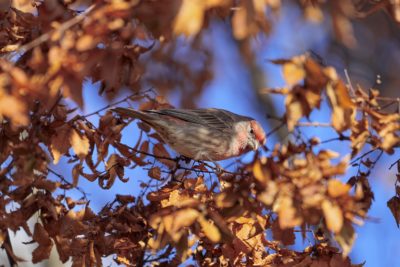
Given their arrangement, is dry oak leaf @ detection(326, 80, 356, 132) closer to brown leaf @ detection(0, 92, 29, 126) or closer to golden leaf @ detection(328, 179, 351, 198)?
golden leaf @ detection(328, 179, 351, 198)

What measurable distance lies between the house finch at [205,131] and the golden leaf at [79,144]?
1026mm

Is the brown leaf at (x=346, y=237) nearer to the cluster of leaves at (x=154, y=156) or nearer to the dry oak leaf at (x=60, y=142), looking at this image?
the cluster of leaves at (x=154, y=156)

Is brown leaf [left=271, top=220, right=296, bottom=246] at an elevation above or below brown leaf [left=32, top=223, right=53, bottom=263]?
above

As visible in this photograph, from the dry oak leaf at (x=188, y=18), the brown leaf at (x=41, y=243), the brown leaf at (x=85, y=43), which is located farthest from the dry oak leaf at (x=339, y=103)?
the brown leaf at (x=41, y=243)

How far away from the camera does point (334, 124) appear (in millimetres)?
2664

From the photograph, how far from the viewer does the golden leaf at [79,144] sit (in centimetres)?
324

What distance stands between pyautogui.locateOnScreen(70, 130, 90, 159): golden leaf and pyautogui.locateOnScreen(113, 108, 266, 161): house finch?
1.03m

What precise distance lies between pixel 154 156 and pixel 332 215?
1644mm

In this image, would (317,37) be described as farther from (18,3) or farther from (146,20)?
(146,20)

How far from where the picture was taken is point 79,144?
10.7 ft

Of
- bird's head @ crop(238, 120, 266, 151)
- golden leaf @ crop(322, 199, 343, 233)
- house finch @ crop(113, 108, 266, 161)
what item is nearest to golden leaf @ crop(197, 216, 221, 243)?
golden leaf @ crop(322, 199, 343, 233)

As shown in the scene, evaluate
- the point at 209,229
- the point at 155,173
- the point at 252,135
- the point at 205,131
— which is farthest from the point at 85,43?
the point at 252,135

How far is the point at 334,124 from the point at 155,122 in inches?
81.1

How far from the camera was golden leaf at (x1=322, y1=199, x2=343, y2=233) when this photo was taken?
255cm
